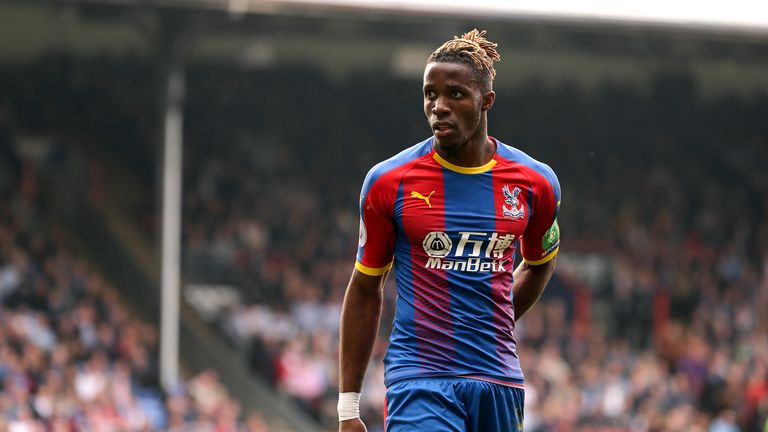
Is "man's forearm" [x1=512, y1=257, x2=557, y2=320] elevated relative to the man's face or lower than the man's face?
lower

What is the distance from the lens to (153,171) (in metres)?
23.2

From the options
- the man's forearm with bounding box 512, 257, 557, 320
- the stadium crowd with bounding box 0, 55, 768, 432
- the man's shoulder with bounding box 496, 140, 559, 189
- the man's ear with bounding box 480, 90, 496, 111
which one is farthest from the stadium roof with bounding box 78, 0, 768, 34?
the man's ear with bounding box 480, 90, 496, 111

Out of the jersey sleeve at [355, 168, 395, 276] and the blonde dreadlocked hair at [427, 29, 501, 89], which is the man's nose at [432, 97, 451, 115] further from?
the jersey sleeve at [355, 168, 395, 276]

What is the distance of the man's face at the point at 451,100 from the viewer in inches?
182

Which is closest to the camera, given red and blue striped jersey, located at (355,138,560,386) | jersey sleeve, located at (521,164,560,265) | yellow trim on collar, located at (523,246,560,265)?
red and blue striped jersey, located at (355,138,560,386)

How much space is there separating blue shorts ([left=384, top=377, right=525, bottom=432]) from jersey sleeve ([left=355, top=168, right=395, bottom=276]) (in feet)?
1.41

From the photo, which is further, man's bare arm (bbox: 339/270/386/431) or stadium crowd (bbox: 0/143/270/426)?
stadium crowd (bbox: 0/143/270/426)

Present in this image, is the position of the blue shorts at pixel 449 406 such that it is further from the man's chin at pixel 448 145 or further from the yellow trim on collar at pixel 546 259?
the man's chin at pixel 448 145

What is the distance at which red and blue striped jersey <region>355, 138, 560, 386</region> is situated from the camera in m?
4.72

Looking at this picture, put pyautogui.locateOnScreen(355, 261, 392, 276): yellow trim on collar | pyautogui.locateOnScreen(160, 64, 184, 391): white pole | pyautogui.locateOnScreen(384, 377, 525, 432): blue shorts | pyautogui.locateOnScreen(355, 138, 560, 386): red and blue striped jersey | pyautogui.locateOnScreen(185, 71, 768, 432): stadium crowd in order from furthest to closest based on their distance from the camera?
pyautogui.locateOnScreen(160, 64, 184, 391): white pole, pyautogui.locateOnScreen(185, 71, 768, 432): stadium crowd, pyautogui.locateOnScreen(355, 261, 392, 276): yellow trim on collar, pyautogui.locateOnScreen(355, 138, 560, 386): red and blue striped jersey, pyautogui.locateOnScreen(384, 377, 525, 432): blue shorts

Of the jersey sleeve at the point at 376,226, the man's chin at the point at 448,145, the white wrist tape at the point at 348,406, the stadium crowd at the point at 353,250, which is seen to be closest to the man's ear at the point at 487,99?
the man's chin at the point at 448,145

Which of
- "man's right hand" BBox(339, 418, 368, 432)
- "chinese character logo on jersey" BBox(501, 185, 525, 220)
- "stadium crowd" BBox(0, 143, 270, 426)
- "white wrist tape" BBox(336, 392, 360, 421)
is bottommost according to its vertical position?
"stadium crowd" BBox(0, 143, 270, 426)

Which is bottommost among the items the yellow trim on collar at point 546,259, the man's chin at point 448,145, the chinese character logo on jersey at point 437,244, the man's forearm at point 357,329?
the man's forearm at point 357,329

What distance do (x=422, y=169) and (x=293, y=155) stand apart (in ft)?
62.6
